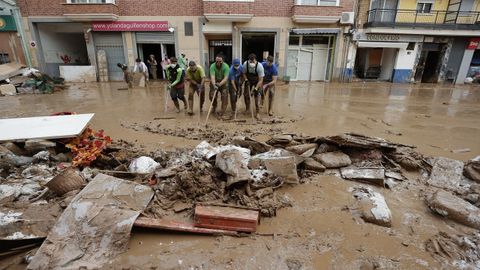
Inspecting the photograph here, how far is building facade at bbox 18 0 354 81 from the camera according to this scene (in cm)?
1405

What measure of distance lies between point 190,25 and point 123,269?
1468cm

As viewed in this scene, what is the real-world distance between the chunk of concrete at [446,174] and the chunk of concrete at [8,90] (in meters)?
14.2

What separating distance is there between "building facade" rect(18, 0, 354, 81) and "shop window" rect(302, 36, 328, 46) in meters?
0.06

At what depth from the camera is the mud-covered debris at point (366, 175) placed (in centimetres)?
347

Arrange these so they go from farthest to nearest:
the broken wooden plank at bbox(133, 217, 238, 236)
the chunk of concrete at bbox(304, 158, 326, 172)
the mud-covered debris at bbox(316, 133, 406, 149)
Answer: the mud-covered debris at bbox(316, 133, 406, 149), the chunk of concrete at bbox(304, 158, 326, 172), the broken wooden plank at bbox(133, 217, 238, 236)

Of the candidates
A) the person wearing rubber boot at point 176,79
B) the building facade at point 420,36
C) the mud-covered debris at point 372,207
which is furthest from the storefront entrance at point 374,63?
the mud-covered debris at point 372,207

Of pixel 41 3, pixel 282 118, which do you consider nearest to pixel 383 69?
pixel 282 118

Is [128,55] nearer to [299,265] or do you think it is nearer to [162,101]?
[162,101]

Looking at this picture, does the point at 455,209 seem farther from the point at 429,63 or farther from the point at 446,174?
the point at 429,63

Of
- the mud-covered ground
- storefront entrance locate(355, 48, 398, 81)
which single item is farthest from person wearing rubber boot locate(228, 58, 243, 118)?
storefront entrance locate(355, 48, 398, 81)

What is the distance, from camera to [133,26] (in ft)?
47.5

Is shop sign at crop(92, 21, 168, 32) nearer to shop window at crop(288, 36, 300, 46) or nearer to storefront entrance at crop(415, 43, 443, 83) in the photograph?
shop window at crop(288, 36, 300, 46)

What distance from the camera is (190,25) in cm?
1468

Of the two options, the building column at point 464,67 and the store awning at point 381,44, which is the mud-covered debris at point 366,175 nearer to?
the store awning at point 381,44
